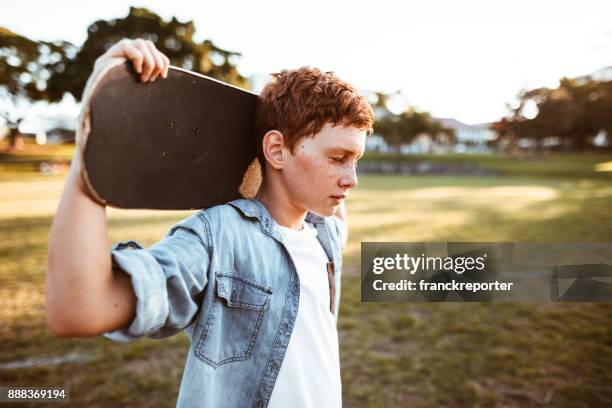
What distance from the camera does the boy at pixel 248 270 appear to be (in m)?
0.83

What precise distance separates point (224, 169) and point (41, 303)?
4.22 meters

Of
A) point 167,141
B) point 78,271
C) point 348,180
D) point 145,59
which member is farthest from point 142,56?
point 348,180

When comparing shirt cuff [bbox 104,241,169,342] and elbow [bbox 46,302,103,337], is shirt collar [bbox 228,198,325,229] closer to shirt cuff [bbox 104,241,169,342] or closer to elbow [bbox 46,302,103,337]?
shirt cuff [bbox 104,241,169,342]

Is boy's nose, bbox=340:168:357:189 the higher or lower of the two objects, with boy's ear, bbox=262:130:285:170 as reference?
lower

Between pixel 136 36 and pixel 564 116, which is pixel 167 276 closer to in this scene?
pixel 136 36

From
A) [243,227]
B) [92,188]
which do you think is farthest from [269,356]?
[92,188]

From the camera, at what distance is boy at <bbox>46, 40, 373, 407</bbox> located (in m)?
0.83

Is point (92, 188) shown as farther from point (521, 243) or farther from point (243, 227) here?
point (521, 243)

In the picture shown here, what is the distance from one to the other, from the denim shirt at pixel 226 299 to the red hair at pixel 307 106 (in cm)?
28

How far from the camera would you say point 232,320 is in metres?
1.18

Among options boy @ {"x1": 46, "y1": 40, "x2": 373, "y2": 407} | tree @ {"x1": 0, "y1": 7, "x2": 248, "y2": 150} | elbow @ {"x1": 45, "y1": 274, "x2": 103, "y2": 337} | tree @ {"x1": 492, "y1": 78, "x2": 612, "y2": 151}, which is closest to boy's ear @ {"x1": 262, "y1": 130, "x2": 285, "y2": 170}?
boy @ {"x1": 46, "y1": 40, "x2": 373, "y2": 407}

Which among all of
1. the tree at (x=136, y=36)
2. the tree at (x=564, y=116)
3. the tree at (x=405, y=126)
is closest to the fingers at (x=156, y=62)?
the tree at (x=136, y=36)

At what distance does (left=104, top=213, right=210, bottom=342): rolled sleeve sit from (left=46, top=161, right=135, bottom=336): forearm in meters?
0.05

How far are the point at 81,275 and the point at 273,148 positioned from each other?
73cm
